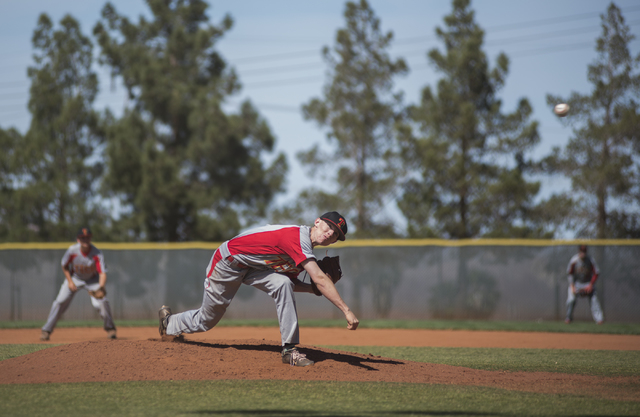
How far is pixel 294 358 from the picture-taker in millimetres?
5441

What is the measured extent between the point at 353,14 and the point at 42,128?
16.3 metres

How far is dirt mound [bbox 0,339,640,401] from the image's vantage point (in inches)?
204

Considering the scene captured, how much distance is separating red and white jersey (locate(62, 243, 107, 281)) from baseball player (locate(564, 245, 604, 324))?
10.2 m

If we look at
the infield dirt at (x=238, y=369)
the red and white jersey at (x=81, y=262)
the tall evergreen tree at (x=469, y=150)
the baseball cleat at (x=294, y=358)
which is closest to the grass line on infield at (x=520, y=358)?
the infield dirt at (x=238, y=369)

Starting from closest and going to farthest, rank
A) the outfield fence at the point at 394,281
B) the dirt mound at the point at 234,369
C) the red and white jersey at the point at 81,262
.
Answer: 1. the dirt mound at the point at 234,369
2. the red and white jersey at the point at 81,262
3. the outfield fence at the point at 394,281

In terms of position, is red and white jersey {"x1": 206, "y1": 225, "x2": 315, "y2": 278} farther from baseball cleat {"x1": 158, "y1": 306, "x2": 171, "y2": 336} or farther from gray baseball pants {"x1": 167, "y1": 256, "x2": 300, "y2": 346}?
baseball cleat {"x1": 158, "y1": 306, "x2": 171, "y2": 336}

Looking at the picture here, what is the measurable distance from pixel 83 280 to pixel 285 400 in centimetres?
667

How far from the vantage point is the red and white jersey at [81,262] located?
9734 mm

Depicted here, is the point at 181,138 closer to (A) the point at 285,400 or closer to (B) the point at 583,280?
(B) the point at 583,280

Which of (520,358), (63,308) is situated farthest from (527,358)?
(63,308)

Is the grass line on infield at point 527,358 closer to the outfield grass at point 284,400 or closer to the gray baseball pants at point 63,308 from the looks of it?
the outfield grass at point 284,400

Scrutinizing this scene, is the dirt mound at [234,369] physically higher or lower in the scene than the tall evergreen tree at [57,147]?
lower

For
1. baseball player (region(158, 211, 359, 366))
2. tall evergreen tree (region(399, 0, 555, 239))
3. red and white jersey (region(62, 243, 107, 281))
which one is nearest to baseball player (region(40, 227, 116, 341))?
red and white jersey (region(62, 243, 107, 281))

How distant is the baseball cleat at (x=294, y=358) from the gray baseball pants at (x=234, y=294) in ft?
0.31
